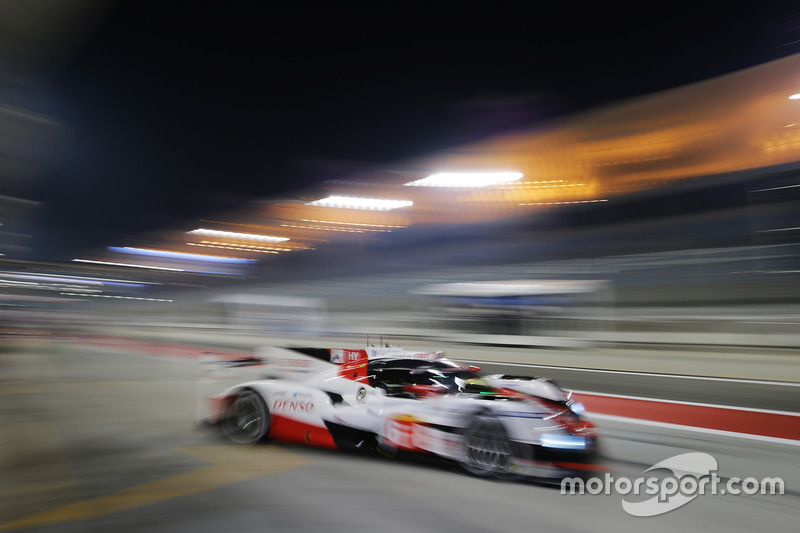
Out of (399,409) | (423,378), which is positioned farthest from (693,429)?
(399,409)

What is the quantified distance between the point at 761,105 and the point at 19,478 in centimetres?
1328

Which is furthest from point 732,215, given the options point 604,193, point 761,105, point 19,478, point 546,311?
→ point 19,478

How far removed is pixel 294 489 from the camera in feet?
11.8

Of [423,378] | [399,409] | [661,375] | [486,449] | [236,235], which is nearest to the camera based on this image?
[486,449]

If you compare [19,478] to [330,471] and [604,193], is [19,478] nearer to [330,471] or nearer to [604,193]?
[330,471]

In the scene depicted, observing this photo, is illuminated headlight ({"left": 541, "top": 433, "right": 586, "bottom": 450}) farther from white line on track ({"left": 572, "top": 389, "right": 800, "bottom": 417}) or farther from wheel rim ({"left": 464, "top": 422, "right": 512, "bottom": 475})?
white line on track ({"left": 572, "top": 389, "right": 800, "bottom": 417})

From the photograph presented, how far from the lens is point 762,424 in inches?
219

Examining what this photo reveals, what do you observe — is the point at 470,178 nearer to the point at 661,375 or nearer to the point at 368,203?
the point at 368,203

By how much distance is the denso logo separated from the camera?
172 inches

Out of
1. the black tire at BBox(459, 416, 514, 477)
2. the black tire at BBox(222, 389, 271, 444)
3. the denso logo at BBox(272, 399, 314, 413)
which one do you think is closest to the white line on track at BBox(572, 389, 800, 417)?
the black tire at BBox(459, 416, 514, 477)

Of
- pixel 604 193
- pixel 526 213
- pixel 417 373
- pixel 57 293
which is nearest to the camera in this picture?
pixel 417 373

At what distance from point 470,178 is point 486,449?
16.2 meters

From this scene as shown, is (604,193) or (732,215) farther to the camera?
(604,193)

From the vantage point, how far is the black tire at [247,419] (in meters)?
4.61
